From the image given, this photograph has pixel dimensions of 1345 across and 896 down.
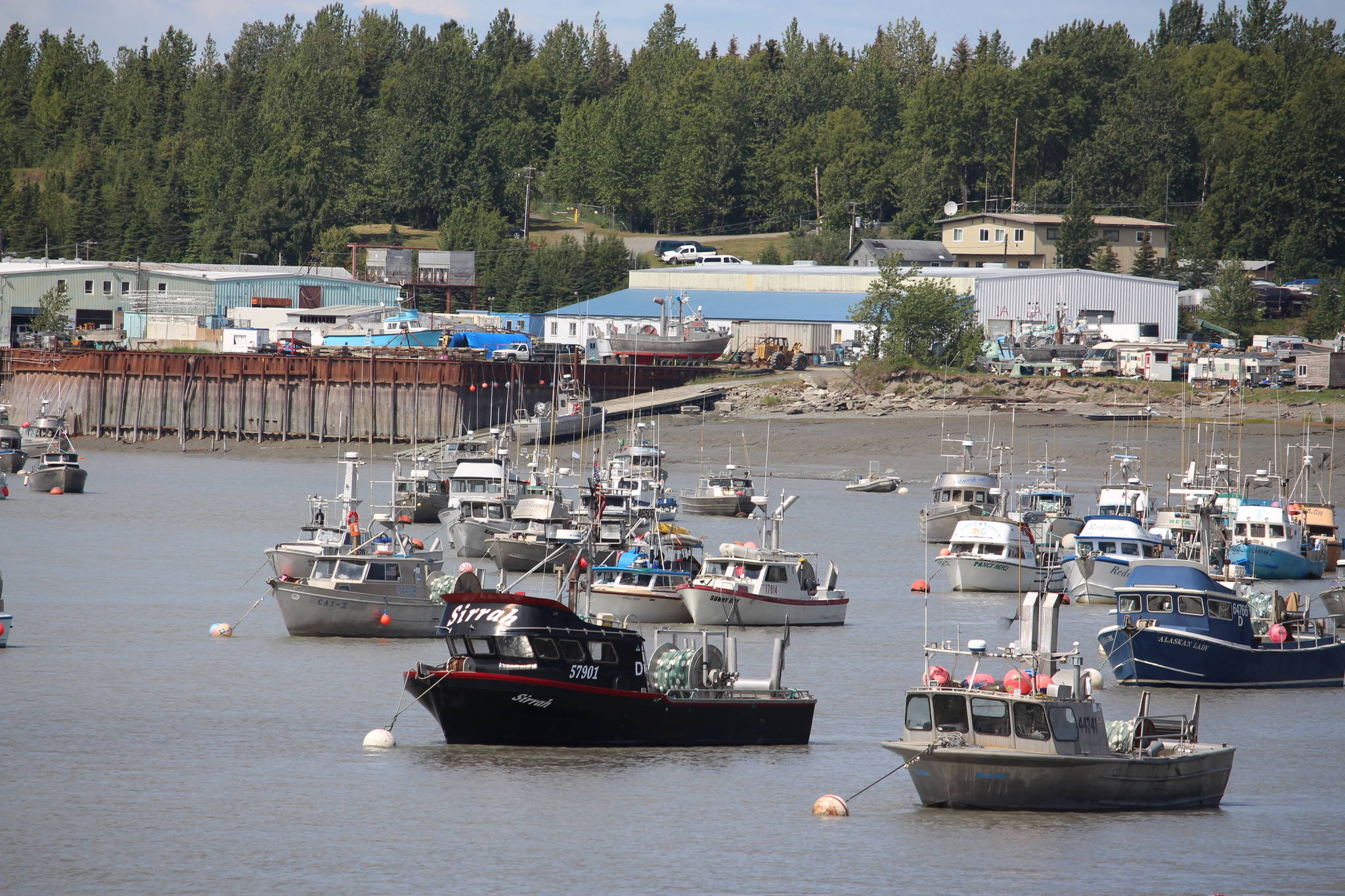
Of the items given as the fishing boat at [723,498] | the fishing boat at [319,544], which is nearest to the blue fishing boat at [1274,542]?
the fishing boat at [723,498]

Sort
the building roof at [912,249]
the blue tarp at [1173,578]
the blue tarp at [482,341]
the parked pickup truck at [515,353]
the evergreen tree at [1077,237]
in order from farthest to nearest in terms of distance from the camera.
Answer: the building roof at [912,249] → the evergreen tree at [1077,237] → the blue tarp at [482,341] → the parked pickup truck at [515,353] → the blue tarp at [1173,578]

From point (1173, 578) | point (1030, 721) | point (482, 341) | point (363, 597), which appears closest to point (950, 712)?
point (1030, 721)

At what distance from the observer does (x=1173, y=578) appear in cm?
3459

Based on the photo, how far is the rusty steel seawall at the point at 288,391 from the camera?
102 metres

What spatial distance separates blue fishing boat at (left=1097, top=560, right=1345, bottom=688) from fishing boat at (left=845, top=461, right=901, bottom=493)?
46.5 m

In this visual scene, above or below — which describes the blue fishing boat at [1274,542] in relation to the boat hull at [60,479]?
above

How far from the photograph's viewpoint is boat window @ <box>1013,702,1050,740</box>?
2373 centimetres

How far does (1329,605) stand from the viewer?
45688 mm

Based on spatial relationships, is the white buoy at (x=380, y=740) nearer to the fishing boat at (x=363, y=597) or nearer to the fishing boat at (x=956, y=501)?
the fishing boat at (x=363, y=597)

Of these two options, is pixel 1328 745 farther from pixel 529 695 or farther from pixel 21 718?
pixel 21 718

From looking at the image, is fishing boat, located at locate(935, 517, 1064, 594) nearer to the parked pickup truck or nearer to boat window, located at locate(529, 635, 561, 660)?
boat window, located at locate(529, 635, 561, 660)

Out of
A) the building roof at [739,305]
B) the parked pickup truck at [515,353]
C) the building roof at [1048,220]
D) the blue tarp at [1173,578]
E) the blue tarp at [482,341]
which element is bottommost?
the blue tarp at [1173,578]

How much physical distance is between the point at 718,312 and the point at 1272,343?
36.5 meters

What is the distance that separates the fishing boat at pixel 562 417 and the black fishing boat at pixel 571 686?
6134cm
